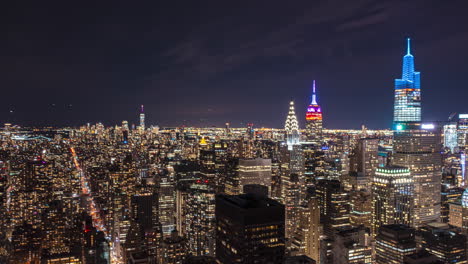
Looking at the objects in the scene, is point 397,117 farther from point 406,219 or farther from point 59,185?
point 59,185

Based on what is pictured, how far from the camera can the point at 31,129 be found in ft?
111

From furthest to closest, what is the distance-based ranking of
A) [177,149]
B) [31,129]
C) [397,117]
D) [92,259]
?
[177,149]
[397,117]
[31,129]
[92,259]

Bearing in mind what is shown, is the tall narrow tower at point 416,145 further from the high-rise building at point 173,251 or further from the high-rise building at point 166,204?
the high-rise building at point 166,204

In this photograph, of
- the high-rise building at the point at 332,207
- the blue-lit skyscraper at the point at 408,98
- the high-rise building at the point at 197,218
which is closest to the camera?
the high-rise building at the point at 197,218

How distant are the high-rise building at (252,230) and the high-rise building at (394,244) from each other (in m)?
12.3

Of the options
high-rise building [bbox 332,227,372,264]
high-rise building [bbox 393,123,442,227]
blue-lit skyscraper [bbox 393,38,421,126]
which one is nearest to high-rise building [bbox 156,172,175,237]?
high-rise building [bbox 332,227,372,264]

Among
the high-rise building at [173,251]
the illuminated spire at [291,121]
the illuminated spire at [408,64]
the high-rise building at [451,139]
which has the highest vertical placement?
the illuminated spire at [408,64]

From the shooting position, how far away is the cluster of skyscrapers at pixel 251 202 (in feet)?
86.3

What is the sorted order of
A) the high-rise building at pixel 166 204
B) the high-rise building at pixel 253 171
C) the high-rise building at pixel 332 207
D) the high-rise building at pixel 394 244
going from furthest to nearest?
the high-rise building at pixel 253 171 < the high-rise building at pixel 166 204 < the high-rise building at pixel 332 207 < the high-rise building at pixel 394 244

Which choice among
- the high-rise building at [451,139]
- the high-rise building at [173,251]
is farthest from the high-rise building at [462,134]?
the high-rise building at [173,251]

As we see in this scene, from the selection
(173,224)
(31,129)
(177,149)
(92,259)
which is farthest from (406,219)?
(177,149)

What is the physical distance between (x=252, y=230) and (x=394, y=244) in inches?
570

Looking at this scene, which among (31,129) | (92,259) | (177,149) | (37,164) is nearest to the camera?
(92,259)

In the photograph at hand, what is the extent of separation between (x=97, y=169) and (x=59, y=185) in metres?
9.08
